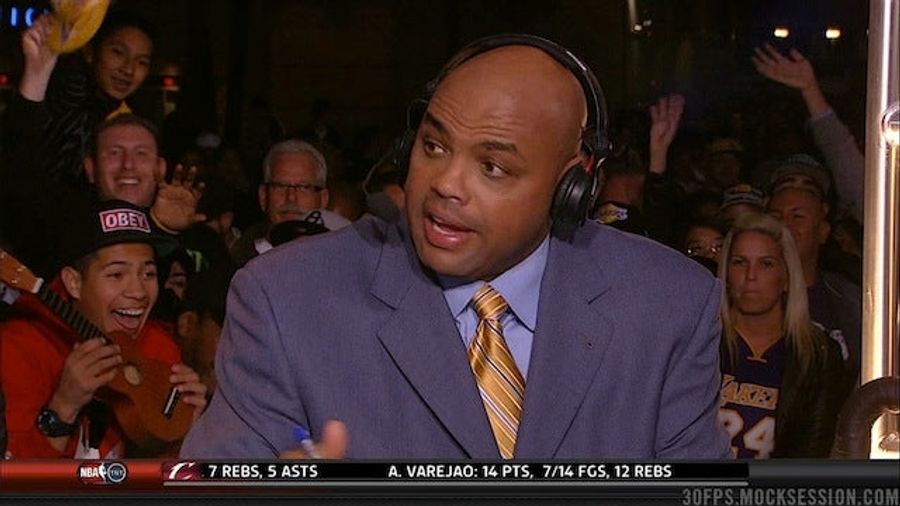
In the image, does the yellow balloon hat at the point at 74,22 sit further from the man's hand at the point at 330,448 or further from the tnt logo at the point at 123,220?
the man's hand at the point at 330,448

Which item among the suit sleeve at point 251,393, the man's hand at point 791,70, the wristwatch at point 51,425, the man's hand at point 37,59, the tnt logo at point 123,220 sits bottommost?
the suit sleeve at point 251,393

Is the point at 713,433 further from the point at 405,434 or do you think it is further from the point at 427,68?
the point at 427,68

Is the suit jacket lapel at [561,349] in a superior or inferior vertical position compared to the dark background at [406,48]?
inferior

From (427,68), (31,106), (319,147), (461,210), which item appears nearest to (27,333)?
(31,106)

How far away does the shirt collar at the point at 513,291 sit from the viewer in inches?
52.5

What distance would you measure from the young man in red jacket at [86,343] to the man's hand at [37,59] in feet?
0.57

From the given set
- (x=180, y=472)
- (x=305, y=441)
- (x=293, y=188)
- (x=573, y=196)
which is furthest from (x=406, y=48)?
(x=180, y=472)

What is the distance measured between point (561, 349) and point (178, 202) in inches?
31.1

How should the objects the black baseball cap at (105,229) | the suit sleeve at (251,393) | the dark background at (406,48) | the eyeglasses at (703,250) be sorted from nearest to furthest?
the suit sleeve at (251,393) < the dark background at (406,48) < the eyeglasses at (703,250) < the black baseball cap at (105,229)

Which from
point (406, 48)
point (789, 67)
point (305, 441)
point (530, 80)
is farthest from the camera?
point (789, 67)

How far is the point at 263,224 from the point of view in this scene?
1846 millimetres

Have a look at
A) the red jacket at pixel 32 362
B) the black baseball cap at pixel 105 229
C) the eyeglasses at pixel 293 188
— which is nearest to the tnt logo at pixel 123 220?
the black baseball cap at pixel 105 229

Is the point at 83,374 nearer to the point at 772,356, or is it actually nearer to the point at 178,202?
the point at 178,202

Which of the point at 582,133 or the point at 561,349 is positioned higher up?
the point at 582,133
